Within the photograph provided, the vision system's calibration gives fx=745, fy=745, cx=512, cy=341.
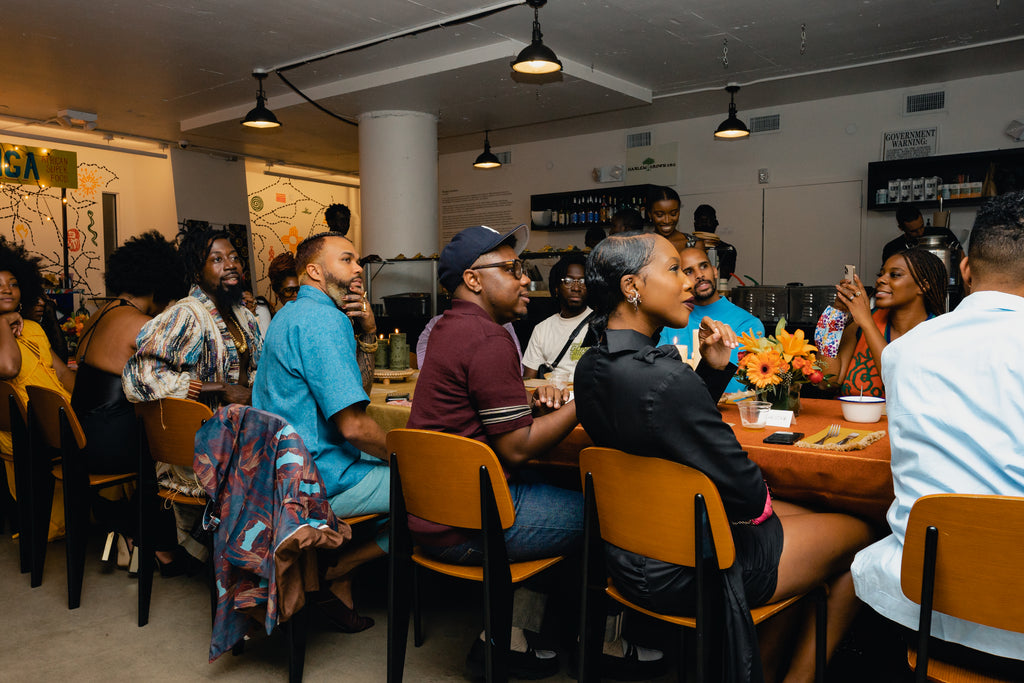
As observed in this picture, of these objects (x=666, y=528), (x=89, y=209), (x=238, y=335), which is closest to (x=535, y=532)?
(x=666, y=528)

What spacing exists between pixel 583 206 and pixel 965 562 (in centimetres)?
879

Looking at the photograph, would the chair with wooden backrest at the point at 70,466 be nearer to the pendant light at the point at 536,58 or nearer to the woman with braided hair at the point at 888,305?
the woman with braided hair at the point at 888,305

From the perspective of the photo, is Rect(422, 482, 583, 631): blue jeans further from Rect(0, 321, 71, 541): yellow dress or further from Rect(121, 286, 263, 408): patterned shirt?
Rect(0, 321, 71, 541): yellow dress

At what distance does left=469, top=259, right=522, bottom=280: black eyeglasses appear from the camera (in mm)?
2406

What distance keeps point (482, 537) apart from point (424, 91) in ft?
20.9

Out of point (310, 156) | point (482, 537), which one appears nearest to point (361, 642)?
point (482, 537)

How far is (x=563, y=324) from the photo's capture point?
4.49m

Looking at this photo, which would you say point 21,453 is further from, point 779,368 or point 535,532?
point 779,368

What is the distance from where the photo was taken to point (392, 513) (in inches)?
88.7

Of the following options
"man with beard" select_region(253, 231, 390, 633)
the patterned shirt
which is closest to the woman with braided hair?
"man with beard" select_region(253, 231, 390, 633)

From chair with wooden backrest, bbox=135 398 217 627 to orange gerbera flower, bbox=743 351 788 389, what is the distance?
1.95 metres

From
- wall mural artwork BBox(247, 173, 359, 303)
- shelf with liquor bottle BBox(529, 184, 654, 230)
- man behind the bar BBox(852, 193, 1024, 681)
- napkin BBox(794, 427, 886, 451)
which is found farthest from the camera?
wall mural artwork BBox(247, 173, 359, 303)

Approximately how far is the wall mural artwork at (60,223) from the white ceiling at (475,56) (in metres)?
1.38

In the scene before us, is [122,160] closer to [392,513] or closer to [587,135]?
[587,135]
